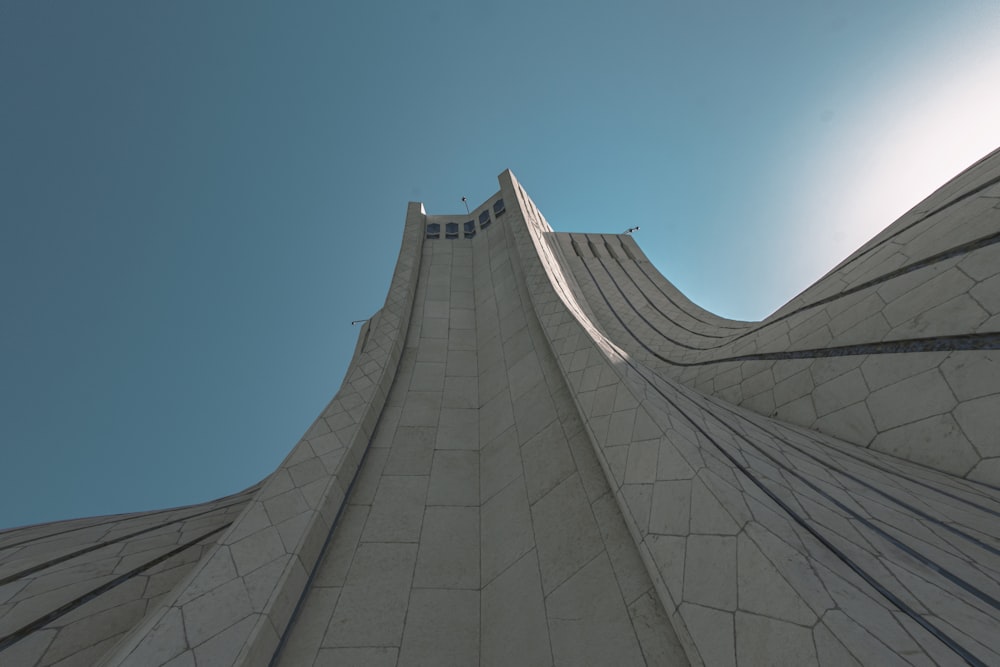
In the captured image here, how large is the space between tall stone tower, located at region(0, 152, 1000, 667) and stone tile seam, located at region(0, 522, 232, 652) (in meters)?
0.03

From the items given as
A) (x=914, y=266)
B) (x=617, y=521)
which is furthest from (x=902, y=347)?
(x=617, y=521)

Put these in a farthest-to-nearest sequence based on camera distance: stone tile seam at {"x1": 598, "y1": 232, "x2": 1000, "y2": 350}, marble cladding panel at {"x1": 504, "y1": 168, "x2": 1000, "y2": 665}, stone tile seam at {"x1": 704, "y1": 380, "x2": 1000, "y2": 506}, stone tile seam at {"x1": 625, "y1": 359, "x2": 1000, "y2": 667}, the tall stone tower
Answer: stone tile seam at {"x1": 598, "y1": 232, "x2": 1000, "y2": 350} < stone tile seam at {"x1": 704, "y1": 380, "x2": 1000, "y2": 506} < the tall stone tower < marble cladding panel at {"x1": 504, "y1": 168, "x2": 1000, "y2": 665} < stone tile seam at {"x1": 625, "y1": 359, "x2": 1000, "y2": 667}

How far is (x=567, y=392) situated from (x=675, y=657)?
10.5ft

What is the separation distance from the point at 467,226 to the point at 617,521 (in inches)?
507

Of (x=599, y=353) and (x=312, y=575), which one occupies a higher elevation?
(x=599, y=353)

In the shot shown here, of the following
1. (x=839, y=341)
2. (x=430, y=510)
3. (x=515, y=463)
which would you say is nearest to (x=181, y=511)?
(x=430, y=510)

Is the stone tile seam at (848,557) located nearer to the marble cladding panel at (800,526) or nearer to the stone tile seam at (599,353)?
the marble cladding panel at (800,526)

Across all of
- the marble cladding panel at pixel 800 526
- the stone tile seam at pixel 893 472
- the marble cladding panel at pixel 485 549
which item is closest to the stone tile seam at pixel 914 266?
the marble cladding panel at pixel 800 526

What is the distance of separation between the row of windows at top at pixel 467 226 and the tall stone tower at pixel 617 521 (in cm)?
849

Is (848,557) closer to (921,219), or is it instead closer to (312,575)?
(312,575)

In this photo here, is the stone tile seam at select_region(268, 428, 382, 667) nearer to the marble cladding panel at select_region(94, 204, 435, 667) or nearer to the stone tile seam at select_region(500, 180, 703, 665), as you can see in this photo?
the marble cladding panel at select_region(94, 204, 435, 667)

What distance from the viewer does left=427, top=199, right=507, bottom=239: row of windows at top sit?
14266 mm

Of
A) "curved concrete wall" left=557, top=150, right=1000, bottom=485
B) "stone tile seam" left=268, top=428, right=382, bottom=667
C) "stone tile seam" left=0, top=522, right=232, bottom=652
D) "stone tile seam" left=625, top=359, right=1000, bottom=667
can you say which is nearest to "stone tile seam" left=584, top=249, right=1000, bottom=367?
"curved concrete wall" left=557, top=150, right=1000, bottom=485

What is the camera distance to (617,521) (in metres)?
3.47
